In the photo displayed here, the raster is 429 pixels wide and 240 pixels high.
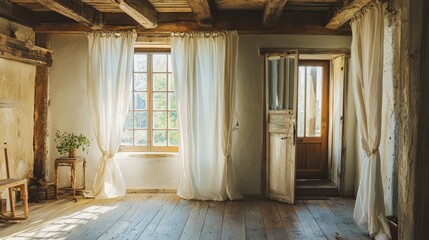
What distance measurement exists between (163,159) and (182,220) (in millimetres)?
1607

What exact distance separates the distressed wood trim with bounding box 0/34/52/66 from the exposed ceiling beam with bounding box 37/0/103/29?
76cm

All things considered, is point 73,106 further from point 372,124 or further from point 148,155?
point 372,124

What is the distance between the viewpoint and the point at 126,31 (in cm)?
586

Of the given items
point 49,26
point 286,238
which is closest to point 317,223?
point 286,238

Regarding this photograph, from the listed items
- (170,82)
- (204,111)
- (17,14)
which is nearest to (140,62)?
(170,82)

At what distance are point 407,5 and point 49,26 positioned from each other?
5185 mm

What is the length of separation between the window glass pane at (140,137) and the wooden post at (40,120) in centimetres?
138

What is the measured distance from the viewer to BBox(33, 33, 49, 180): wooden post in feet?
19.4

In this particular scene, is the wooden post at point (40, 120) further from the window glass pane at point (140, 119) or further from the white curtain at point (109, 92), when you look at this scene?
the window glass pane at point (140, 119)

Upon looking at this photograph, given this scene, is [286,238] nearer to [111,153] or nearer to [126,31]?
[111,153]

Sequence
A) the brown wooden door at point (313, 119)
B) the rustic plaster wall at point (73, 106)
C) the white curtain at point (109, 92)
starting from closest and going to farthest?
the white curtain at point (109, 92) < the rustic plaster wall at point (73, 106) < the brown wooden door at point (313, 119)

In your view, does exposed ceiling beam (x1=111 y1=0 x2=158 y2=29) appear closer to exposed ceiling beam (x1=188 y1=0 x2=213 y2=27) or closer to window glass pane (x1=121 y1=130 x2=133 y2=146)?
→ exposed ceiling beam (x1=188 y1=0 x2=213 y2=27)

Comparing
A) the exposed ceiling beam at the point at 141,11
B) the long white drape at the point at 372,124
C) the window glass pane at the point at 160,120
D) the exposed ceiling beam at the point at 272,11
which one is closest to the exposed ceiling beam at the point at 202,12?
the exposed ceiling beam at the point at 141,11

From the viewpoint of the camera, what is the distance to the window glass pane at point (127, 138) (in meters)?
6.41
